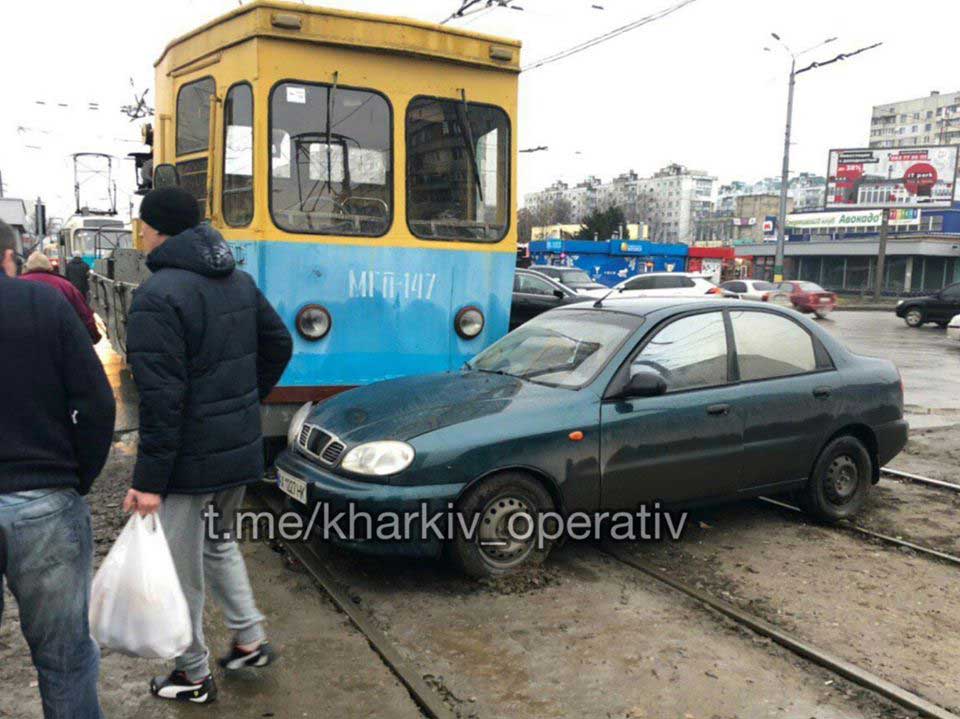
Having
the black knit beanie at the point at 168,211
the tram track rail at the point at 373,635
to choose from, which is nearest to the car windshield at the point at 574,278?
the tram track rail at the point at 373,635

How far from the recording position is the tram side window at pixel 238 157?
5.91m

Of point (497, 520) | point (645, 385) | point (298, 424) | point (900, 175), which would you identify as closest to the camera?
point (497, 520)

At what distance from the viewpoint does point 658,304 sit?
18.1 feet

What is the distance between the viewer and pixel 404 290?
6.38 meters

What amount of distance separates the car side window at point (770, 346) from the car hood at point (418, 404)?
139 cm

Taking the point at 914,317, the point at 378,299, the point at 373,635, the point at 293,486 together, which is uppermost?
the point at 378,299

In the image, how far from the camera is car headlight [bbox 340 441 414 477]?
4.36 m

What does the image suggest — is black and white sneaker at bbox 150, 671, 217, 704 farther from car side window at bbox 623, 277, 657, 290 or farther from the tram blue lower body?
car side window at bbox 623, 277, 657, 290

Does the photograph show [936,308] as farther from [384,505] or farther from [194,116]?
[384,505]

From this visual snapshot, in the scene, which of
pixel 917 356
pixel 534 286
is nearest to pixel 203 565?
pixel 534 286

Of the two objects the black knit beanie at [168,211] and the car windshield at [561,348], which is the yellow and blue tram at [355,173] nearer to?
the car windshield at [561,348]

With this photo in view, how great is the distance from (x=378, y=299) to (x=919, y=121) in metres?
119

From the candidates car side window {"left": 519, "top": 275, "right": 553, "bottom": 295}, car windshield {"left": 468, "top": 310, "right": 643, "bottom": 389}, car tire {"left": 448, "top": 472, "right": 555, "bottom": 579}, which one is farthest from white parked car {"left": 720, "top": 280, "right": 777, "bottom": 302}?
car tire {"left": 448, "top": 472, "right": 555, "bottom": 579}

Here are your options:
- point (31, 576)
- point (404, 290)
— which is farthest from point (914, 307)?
point (31, 576)
